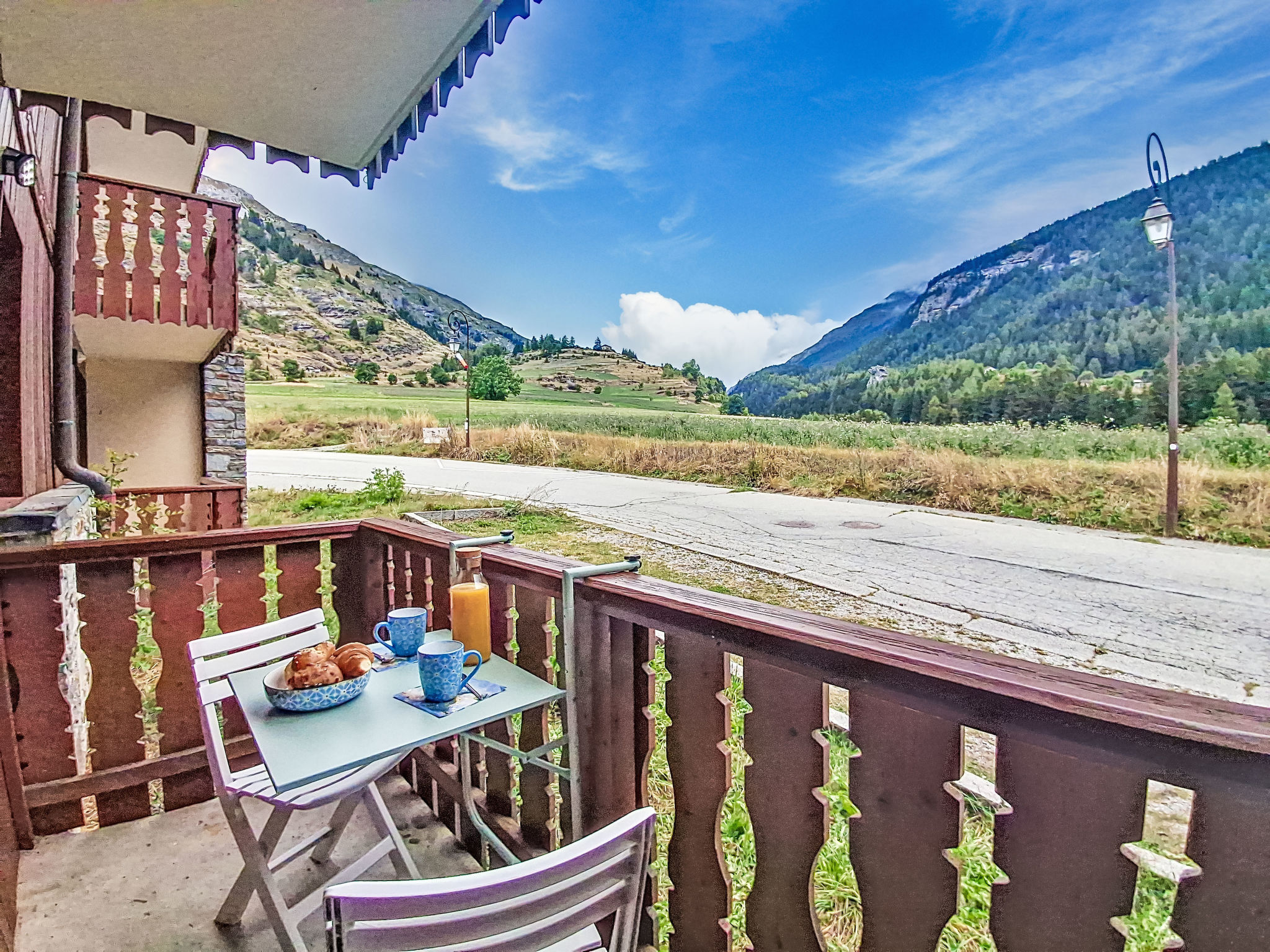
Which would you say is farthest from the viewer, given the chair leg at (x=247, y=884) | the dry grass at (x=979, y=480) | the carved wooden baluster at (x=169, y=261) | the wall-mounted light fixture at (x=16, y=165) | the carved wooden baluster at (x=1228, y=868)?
the dry grass at (x=979, y=480)

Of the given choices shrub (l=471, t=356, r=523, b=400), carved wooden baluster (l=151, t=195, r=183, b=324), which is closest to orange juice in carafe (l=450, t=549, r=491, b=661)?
carved wooden baluster (l=151, t=195, r=183, b=324)

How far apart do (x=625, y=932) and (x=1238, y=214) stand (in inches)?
919

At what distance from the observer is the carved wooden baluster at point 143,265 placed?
3959 millimetres

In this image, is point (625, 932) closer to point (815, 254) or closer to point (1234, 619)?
point (1234, 619)

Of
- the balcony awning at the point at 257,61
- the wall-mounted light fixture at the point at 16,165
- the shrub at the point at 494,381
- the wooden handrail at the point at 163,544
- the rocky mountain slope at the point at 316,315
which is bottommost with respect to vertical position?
the wooden handrail at the point at 163,544

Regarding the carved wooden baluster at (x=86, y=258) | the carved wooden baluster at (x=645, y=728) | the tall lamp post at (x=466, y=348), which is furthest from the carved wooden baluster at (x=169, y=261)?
the tall lamp post at (x=466, y=348)

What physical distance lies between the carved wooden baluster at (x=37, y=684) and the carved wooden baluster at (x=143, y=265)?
10.8ft

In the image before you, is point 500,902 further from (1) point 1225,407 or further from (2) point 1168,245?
(1) point 1225,407

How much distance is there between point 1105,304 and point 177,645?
25.0 meters

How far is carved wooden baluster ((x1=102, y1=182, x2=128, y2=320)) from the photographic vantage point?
3.86 metres

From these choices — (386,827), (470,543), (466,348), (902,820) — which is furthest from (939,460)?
(466,348)

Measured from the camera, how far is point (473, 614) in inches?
50.1

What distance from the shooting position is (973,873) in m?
0.94

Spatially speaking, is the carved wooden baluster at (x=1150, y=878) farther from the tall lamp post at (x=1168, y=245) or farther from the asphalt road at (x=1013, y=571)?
the tall lamp post at (x=1168, y=245)
